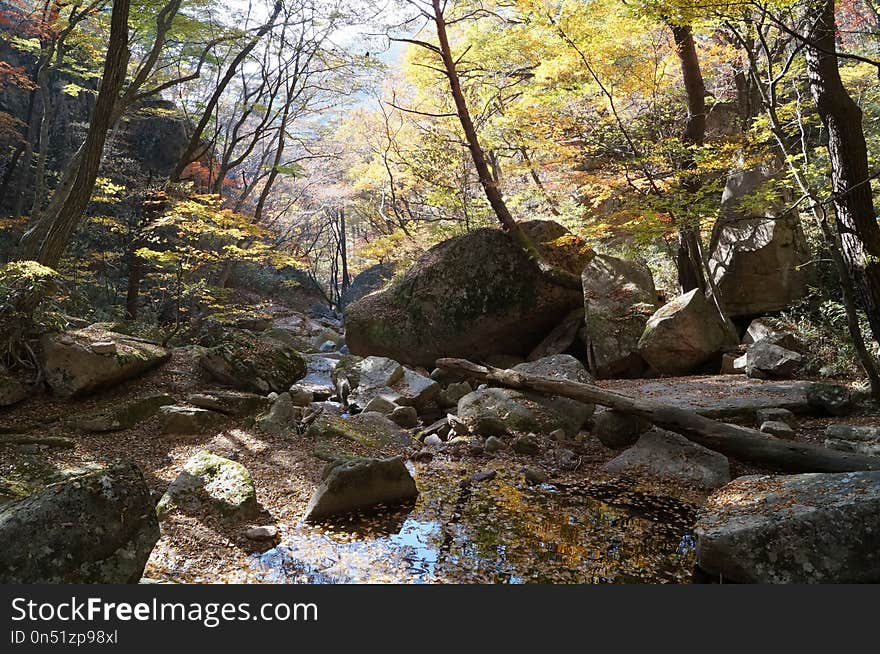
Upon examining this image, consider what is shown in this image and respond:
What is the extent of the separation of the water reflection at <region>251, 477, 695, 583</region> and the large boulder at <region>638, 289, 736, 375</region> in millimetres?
4891

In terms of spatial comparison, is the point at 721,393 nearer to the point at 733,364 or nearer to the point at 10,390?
the point at 733,364

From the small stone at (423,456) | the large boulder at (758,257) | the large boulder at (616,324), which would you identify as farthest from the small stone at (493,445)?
the large boulder at (758,257)

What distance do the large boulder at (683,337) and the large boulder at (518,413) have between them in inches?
121

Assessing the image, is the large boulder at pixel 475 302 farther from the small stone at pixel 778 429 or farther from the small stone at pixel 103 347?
the small stone at pixel 103 347

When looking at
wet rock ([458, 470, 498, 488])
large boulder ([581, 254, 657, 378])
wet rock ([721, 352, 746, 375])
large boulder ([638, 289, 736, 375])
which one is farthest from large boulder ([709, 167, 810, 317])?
wet rock ([458, 470, 498, 488])

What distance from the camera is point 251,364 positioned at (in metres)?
7.29

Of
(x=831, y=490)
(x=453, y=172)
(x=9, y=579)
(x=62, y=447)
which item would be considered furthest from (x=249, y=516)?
(x=453, y=172)

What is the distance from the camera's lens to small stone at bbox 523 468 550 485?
504 cm

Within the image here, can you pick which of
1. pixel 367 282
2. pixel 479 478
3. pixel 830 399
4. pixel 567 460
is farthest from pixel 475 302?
pixel 367 282

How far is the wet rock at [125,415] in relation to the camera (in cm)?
543

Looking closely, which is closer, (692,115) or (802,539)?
(802,539)

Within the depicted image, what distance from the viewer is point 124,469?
2.83m

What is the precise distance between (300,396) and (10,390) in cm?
340

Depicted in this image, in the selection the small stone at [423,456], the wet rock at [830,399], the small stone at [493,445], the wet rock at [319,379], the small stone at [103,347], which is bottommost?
the wet rock at [319,379]
